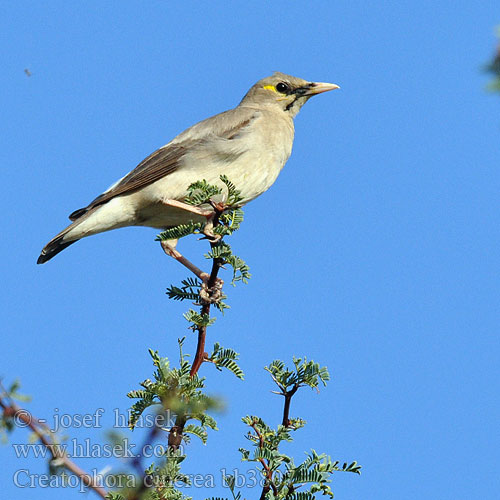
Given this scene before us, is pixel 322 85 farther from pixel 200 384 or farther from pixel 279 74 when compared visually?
pixel 200 384

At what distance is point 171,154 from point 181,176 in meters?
0.35

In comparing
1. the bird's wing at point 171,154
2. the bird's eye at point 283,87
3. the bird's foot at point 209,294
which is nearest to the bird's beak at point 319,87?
the bird's eye at point 283,87

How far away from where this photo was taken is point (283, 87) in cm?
889

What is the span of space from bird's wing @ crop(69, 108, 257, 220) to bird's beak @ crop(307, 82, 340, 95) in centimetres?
120

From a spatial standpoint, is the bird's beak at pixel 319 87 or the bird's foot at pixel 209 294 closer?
the bird's foot at pixel 209 294

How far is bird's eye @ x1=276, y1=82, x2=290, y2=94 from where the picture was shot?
8.88 meters

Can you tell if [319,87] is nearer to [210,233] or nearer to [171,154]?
[171,154]

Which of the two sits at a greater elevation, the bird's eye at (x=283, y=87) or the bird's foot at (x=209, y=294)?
the bird's eye at (x=283, y=87)

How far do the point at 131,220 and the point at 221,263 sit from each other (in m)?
3.31

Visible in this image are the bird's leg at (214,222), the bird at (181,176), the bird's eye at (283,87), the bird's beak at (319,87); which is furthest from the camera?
the bird's eye at (283,87)

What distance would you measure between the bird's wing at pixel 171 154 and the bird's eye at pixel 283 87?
1166 mm

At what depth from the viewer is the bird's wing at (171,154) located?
7195mm

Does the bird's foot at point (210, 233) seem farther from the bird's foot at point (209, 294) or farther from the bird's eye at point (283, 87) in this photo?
the bird's eye at point (283, 87)

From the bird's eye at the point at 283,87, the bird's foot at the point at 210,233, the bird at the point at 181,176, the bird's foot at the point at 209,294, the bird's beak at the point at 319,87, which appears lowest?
the bird's foot at the point at 209,294
